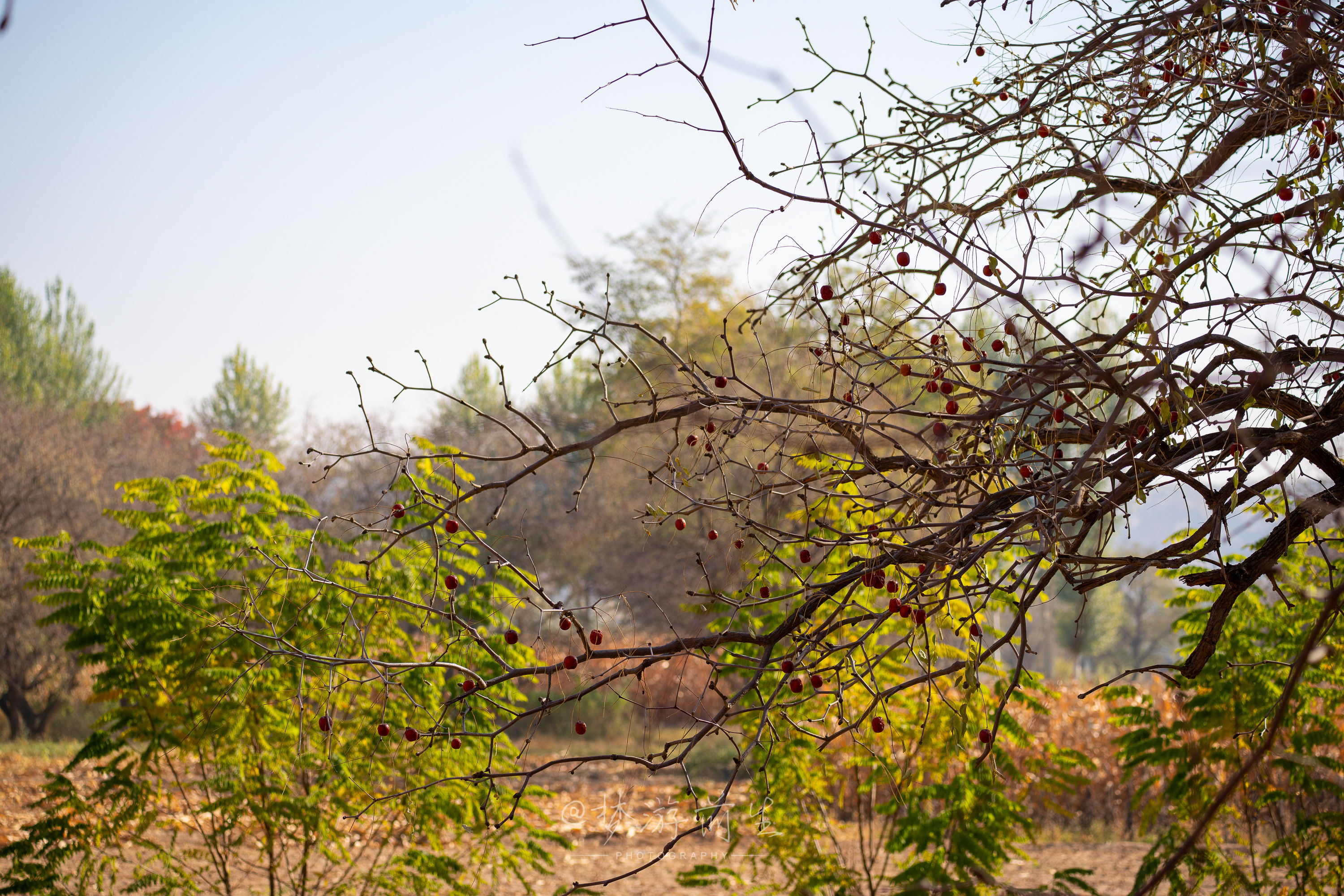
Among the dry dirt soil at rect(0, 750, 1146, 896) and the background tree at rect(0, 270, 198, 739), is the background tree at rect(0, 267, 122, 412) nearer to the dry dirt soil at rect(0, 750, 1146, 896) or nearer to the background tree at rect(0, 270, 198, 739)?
the background tree at rect(0, 270, 198, 739)

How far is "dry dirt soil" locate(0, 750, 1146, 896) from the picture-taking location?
7.37 metres

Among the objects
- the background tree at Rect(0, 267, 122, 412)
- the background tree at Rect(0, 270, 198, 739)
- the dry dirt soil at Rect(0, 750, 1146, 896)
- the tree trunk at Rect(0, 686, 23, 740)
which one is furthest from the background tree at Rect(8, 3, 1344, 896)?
the background tree at Rect(0, 267, 122, 412)

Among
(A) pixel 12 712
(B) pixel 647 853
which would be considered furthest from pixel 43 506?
(B) pixel 647 853

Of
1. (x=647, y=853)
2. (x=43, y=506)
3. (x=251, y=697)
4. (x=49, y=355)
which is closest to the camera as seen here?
(x=251, y=697)

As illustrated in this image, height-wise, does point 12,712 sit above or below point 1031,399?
below

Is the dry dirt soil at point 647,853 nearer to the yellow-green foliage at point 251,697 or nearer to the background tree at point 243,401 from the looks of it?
the yellow-green foliage at point 251,697

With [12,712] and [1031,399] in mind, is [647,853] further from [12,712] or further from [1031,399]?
[12,712]

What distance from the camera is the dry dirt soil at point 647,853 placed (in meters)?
7.37

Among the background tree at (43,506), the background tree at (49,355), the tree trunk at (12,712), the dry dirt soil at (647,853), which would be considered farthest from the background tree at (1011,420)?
the background tree at (49,355)

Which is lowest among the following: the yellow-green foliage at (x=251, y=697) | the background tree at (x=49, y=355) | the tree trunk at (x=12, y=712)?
the tree trunk at (x=12, y=712)

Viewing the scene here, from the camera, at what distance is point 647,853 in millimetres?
8852

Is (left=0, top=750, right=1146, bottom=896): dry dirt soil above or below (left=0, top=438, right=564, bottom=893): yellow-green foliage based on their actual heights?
below

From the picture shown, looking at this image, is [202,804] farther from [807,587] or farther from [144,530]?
[807,587]

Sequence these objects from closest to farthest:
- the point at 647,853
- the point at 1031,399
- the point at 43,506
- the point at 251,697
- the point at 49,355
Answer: the point at 1031,399 → the point at 251,697 → the point at 647,853 → the point at 43,506 → the point at 49,355
